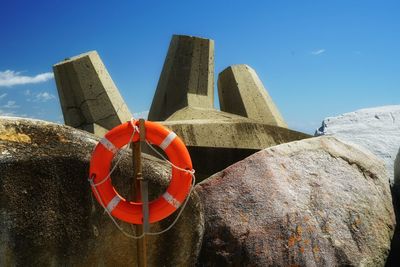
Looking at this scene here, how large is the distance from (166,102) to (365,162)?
13.1 ft

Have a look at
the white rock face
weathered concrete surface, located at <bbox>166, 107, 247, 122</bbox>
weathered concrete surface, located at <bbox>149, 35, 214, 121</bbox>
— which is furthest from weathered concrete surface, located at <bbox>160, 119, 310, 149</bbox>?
weathered concrete surface, located at <bbox>149, 35, 214, 121</bbox>

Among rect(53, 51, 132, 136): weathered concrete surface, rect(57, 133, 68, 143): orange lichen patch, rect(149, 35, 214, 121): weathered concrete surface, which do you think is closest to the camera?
rect(57, 133, 68, 143): orange lichen patch

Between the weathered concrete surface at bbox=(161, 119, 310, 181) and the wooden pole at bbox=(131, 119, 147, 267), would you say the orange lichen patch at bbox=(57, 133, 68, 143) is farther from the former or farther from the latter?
the weathered concrete surface at bbox=(161, 119, 310, 181)

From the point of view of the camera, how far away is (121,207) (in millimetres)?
3404

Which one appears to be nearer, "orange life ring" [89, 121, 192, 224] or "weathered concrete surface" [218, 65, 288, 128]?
"orange life ring" [89, 121, 192, 224]

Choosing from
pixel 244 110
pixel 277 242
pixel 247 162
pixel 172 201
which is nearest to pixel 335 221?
pixel 277 242

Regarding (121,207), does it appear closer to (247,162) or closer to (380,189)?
(247,162)

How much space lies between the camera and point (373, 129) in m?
7.43

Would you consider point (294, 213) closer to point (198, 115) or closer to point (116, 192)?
point (116, 192)

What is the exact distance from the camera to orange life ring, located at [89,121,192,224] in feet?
11.0

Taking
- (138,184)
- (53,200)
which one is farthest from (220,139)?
(53,200)

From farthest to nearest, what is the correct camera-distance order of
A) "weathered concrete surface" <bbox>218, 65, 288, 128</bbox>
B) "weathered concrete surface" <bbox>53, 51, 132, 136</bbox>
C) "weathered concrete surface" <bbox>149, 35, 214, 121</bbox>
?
"weathered concrete surface" <bbox>149, 35, 214, 121</bbox>
"weathered concrete surface" <bbox>218, 65, 288, 128</bbox>
"weathered concrete surface" <bbox>53, 51, 132, 136</bbox>

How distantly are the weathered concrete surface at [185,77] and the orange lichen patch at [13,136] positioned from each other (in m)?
4.86

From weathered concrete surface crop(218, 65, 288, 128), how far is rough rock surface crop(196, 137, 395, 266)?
10.7 feet
